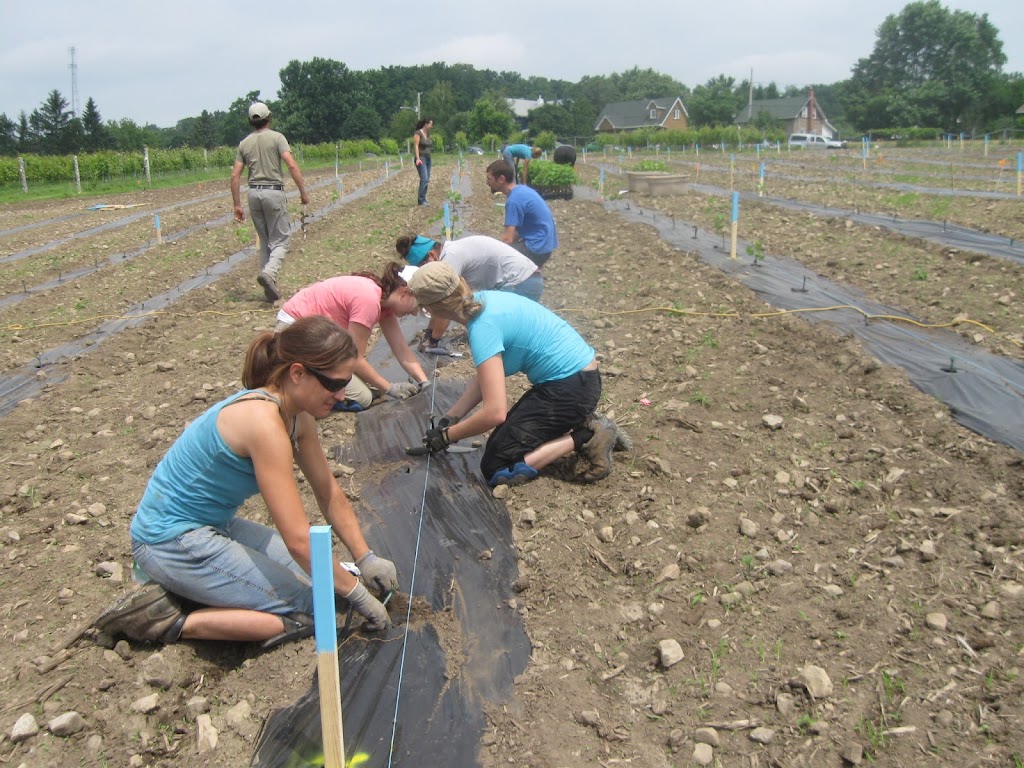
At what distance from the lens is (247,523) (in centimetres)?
296

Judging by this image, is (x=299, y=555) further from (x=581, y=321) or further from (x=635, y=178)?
(x=635, y=178)

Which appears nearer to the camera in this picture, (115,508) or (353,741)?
(353,741)

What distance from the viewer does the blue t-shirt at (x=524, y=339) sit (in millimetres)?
3561

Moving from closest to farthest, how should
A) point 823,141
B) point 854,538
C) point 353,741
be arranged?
1. point 353,741
2. point 854,538
3. point 823,141

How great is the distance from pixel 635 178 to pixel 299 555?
58.4 feet

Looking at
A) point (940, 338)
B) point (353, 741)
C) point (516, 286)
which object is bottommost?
point (353, 741)

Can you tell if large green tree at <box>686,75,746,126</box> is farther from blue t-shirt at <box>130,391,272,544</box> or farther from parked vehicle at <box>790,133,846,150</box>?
blue t-shirt at <box>130,391,272,544</box>

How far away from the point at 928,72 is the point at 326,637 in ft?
289

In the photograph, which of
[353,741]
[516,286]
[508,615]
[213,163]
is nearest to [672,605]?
[508,615]

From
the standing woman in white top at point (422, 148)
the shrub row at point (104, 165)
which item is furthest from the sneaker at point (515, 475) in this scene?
the shrub row at point (104, 165)

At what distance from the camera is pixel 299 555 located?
249 cm

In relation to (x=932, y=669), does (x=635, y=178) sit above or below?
above

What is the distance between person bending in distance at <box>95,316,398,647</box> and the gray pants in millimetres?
5138

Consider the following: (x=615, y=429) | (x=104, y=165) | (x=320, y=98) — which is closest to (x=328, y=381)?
(x=615, y=429)
